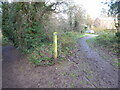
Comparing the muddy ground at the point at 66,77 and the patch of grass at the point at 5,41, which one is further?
the patch of grass at the point at 5,41

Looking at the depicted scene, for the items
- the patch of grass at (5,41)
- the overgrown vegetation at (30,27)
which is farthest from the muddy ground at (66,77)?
the patch of grass at (5,41)

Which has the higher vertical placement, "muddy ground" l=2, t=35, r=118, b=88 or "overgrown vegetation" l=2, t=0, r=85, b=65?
"overgrown vegetation" l=2, t=0, r=85, b=65

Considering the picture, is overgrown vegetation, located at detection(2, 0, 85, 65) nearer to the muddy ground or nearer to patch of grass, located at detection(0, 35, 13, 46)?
the muddy ground

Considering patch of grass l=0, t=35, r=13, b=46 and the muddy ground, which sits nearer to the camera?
the muddy ground

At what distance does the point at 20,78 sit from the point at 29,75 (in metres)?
0.27

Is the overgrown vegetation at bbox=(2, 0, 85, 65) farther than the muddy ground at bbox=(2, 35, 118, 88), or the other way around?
the overgrown vegetation at bbox=(2, 0, 85, 65)

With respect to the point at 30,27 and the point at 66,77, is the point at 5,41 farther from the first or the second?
the point at 66,77

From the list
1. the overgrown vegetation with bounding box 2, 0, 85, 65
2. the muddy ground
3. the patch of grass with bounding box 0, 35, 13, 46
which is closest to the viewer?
the muddy ground

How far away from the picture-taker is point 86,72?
252 centimetres

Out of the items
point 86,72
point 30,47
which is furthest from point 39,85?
point 30,47

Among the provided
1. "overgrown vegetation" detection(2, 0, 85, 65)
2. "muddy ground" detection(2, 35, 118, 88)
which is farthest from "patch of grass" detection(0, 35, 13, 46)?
"muddy ground" detection(2, 35, 118, 88)

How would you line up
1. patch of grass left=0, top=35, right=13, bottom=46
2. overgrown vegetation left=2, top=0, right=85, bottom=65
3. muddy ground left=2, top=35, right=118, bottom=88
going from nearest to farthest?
muddy ground left=2, top=35, right=118, bottom=88 < overgrown vegetation left=2, top=0, right=85, bottom=65 < patch of grass left=0, top=35, right=13, bottom=46

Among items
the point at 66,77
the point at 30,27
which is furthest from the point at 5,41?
the point at 66,77

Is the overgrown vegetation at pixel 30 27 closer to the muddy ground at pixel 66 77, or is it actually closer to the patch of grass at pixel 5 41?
the muddy ground at pixel 66 77
